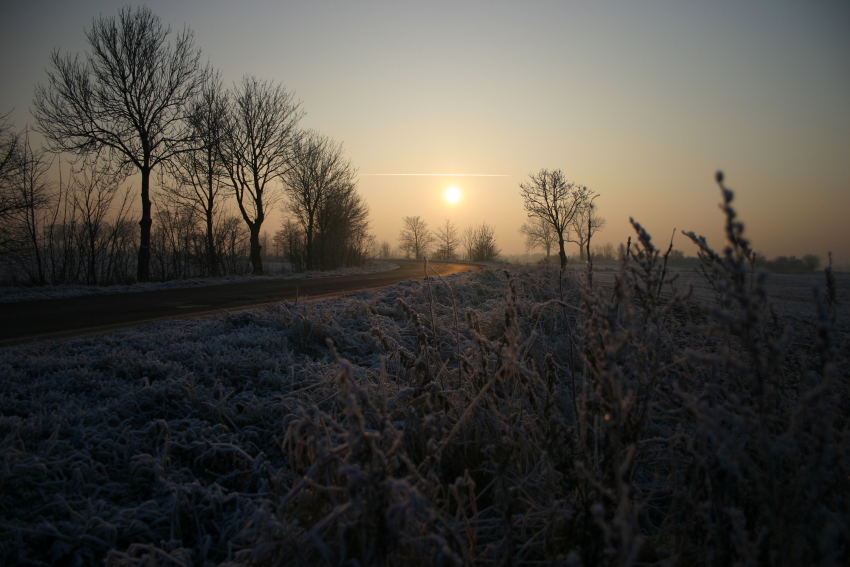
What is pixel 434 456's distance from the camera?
1.56m

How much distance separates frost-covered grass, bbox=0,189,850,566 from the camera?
1.24m

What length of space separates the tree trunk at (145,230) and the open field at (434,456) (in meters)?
12.2

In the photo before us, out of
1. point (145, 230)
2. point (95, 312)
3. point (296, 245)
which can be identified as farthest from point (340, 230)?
point (95, 312)

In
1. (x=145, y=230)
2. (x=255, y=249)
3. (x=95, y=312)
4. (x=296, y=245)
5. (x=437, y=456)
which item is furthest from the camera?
(x=296, y=245)

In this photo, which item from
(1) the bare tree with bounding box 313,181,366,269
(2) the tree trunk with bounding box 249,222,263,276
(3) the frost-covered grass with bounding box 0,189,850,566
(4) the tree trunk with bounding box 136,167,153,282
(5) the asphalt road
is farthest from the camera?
(1) the bare tree with bounding box 313,181,366,269

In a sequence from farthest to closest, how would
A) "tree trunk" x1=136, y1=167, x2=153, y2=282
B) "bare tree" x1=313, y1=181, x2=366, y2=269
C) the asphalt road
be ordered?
"bare tree" x1=313, y1=181, x2=366, y2=269
"tree trunk" x1=136, y1=167, x2=153, y2=282
the asphalt road

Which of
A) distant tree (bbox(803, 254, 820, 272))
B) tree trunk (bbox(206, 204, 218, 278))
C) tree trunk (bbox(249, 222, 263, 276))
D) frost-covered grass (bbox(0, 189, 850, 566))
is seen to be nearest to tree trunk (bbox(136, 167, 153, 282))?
tree trunk (bbox(206, 204, 218, 278))

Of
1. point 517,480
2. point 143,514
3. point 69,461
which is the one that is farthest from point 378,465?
point 69,461

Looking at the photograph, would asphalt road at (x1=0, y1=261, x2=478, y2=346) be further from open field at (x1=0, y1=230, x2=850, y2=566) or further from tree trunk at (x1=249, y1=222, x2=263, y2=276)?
tree trunk at (x1=249, y1=222, x2=263, y2=276)

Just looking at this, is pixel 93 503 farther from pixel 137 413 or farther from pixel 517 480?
pixel 517 480

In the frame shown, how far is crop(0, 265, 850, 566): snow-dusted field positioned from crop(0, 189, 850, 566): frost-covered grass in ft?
0.04

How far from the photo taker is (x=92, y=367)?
9.71 ft

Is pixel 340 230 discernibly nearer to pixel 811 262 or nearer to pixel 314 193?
pixel 314 193

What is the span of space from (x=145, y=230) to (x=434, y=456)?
53.4 feet
